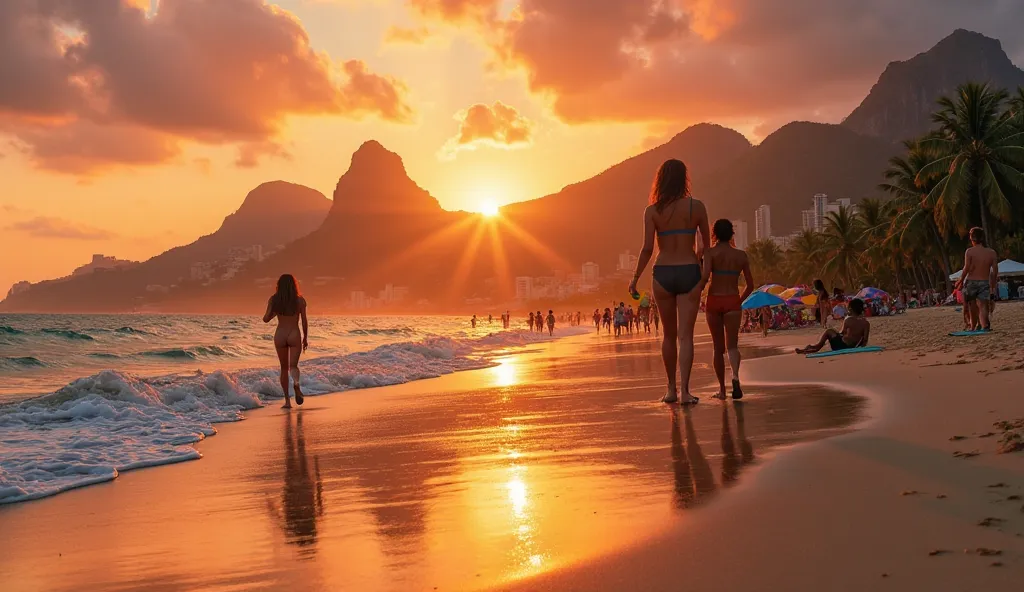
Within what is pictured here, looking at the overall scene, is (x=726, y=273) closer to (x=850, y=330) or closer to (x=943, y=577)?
(x=943, y=577)

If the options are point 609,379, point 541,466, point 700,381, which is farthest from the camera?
point 609,379

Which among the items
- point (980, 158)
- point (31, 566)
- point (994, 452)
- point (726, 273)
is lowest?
point (31, 566)

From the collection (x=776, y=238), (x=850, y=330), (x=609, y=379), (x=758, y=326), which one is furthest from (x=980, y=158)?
(x=776, y=238)

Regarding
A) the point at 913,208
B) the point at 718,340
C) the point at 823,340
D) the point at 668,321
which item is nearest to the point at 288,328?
the point at 668,321

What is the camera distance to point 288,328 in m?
10.8

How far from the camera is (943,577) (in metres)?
2.27

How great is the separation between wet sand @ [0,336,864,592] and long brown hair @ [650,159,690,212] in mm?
1909

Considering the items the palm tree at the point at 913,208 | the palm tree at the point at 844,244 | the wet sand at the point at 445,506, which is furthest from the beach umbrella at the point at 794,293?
the palm tree at the point at 844,244

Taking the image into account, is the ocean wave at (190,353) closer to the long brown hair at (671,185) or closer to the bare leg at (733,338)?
the bare leg at (733,338)

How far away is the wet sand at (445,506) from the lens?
2836 mm

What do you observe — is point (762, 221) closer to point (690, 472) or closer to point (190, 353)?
point (190, 353)

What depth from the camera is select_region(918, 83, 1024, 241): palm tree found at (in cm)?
3797

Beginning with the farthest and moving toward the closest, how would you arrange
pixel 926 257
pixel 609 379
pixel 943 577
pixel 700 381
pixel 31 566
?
pixel 926 257, pixel 609 379, pixel 700 381, pixel 31 566, pixel 943 577

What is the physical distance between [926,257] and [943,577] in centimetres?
6146
